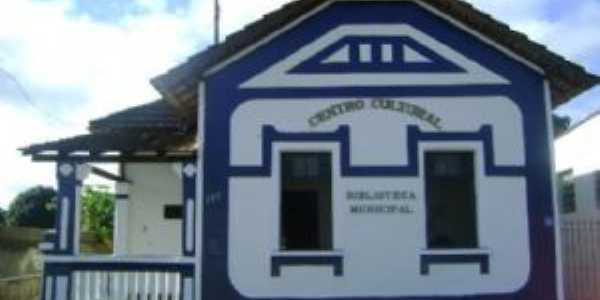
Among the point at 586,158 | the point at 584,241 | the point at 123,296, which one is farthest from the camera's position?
the point at 586,158

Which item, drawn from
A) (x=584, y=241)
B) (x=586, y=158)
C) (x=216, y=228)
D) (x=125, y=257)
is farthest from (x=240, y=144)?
(x=586, y=158)

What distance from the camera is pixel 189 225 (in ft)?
45.2

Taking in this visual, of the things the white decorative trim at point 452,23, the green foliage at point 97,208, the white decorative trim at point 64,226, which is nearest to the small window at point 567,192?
the white decorative trim at point 452,23

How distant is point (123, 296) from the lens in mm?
13680

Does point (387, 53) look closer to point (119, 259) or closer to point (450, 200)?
point (450, 200)

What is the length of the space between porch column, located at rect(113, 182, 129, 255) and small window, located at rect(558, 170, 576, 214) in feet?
34.0

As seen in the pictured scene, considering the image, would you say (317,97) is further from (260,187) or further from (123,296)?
(123,296)

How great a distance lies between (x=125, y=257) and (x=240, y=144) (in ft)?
8.34

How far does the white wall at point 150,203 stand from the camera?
711 inches

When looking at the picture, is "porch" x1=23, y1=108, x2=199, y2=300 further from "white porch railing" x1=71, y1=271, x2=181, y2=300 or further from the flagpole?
the flagpole

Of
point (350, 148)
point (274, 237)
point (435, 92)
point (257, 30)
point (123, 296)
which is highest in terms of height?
point (257, 30)

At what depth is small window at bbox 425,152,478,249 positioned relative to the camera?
551 inches

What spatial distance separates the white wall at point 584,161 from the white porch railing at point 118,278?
9849mm

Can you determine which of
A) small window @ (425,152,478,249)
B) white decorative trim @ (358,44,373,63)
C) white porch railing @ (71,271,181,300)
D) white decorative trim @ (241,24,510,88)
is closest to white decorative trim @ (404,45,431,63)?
white decorative trim @ (241,24,510,88)
